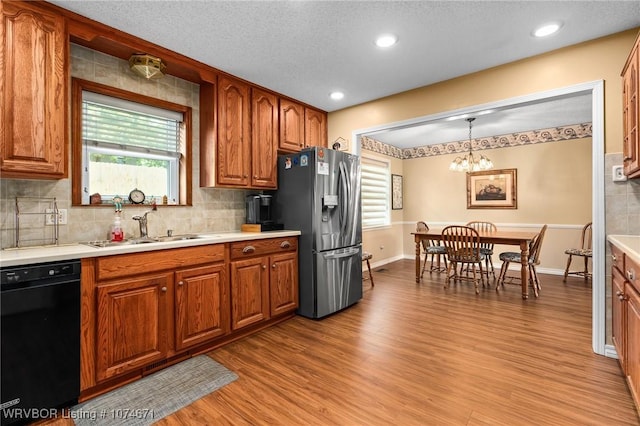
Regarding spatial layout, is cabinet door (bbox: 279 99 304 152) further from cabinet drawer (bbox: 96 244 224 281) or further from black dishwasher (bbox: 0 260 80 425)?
black dishwasher (bbox: 0 260 80 425)

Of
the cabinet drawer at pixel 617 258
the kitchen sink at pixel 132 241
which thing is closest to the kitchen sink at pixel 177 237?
the kitchen sink at pixel 132 241

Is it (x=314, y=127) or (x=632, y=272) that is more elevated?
(x=314, y=127)

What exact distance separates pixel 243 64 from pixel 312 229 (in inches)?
66.4

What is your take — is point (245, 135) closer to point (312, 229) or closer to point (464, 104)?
point (312, 229)

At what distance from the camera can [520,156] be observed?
5328 mm

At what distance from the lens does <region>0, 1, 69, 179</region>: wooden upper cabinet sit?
178cm

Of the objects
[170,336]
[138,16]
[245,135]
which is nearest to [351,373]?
[170,336]

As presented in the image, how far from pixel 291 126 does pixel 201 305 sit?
7.38 feet

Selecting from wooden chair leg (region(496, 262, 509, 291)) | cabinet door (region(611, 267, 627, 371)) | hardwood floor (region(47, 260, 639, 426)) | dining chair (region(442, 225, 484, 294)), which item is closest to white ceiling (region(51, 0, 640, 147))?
cabinet door (region(611, 267, 627, 371))

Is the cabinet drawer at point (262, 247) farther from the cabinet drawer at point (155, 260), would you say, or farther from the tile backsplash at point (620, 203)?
the tile backsplash at point (620, 203)

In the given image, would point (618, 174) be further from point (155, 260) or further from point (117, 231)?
point (117, 231)

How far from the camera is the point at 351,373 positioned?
81.9 inches

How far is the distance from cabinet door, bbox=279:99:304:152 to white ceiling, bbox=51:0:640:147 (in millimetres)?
485

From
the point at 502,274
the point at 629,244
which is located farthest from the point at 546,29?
the point at 502,274
